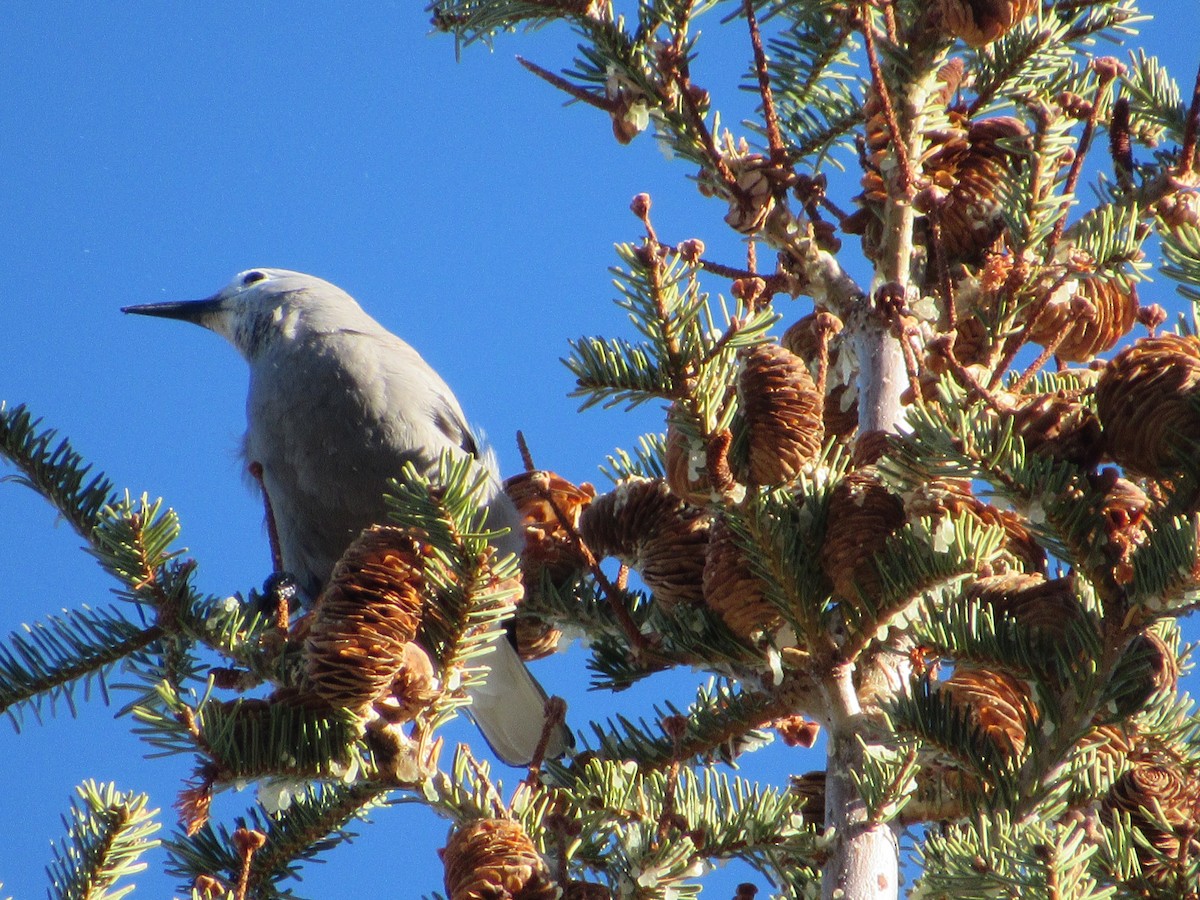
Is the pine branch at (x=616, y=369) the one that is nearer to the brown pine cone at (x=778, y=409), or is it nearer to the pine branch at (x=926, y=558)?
the brown pine cone at (x=778, y=409)

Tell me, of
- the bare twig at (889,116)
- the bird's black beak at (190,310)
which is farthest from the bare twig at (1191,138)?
the bird's black beak at (190,310)

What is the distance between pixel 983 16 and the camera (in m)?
1.70

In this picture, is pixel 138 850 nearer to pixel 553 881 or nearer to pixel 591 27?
pixel 553 881

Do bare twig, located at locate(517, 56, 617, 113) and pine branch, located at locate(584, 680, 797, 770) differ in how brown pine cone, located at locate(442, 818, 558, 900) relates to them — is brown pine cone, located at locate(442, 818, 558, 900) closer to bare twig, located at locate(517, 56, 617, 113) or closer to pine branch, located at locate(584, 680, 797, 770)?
pine branch, located at locate(584, 680, 797, 770)

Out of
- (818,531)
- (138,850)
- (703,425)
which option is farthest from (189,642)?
(818,531)

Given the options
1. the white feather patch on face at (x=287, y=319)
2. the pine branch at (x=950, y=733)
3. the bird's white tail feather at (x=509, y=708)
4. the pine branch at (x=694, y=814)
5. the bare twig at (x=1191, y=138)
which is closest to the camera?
the pine branch at (x=950, y=733)

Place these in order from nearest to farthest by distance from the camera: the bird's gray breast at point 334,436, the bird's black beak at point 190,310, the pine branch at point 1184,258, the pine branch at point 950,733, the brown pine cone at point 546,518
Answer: the pine branch at point 1184,258
the pine branch at point 950,733
the brown pine cone at point 546,518
the bird's gray breast at point 334,436
the bird's black beak at point 190,310

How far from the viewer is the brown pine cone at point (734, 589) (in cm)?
162

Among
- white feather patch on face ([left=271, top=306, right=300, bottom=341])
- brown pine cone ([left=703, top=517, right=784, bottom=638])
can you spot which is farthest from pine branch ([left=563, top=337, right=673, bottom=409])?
white feather patch on face ([left=271, top=306, right=300, bottom=341])

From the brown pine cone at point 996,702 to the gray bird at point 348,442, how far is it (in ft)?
3.94

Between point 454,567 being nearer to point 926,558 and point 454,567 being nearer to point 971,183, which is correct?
point 926,558

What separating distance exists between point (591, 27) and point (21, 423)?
101 centimetres

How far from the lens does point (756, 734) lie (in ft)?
6.34

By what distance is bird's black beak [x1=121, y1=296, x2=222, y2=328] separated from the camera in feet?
14.0
